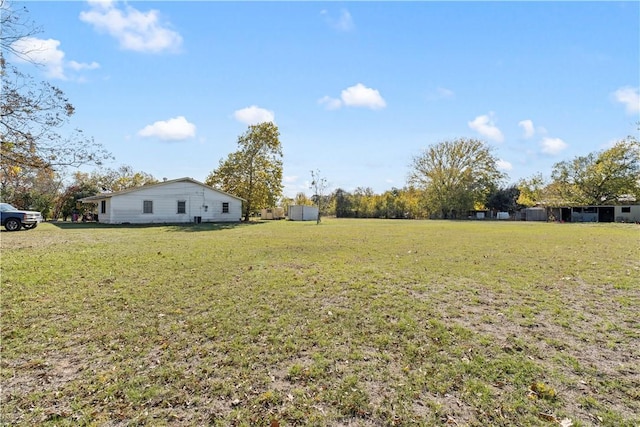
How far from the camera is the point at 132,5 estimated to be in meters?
7.44

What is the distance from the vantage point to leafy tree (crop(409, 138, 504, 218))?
47.6 metres

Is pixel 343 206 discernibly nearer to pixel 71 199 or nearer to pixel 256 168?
pixel 256 168

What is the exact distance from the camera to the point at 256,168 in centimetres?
3362

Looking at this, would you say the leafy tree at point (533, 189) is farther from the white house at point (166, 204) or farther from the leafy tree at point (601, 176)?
the white house at point (166, 204)

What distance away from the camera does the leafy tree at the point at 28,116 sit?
557cm

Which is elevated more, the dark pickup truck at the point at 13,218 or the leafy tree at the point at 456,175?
the leafy tree at the point at 456,175

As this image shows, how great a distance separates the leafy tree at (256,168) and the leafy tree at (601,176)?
32.9 meters

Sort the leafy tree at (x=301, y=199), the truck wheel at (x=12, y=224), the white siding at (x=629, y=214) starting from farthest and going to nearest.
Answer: the leafy tree at (x=301, y=199) < the white siding at (x=629, y=214) < the truck wheel at (x=12, y=224)

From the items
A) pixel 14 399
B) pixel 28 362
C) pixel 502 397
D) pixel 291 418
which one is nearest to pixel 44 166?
pixel 28 362

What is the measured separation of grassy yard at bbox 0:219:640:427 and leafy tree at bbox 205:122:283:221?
26603 mm

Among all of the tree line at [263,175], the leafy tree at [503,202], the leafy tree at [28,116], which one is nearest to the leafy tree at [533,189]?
the tree line at [263,175]

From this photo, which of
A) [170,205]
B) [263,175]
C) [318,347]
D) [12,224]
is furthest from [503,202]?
[12,224]

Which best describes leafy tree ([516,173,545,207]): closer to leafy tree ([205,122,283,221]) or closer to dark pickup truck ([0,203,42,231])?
leafy tree ([205,122,283,221])

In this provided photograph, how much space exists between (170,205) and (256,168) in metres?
9.50
